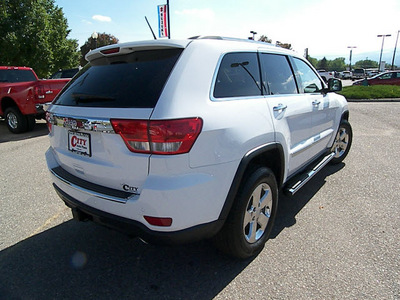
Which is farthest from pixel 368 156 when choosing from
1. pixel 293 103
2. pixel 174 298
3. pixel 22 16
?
pixel 22 16

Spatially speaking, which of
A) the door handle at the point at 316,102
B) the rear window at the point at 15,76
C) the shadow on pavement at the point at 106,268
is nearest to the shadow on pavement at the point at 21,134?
the rear window at the point at 15,76

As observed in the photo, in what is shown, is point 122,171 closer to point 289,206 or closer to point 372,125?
point 289,206

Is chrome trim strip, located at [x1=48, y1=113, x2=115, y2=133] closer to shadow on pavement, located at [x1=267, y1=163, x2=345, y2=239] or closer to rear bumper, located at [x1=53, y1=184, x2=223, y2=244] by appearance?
rear bumper, located at [x1=53, y1=184, x2=223, y2=244]

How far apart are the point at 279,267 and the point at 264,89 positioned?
5.23 feet

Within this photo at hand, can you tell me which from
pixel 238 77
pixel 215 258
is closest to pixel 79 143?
pixel 238 77

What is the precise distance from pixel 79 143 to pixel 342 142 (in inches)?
171

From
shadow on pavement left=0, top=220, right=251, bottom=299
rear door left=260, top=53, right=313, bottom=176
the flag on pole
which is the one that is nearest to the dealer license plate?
Result: shadow on pavement left=0, top=220, right=251, bottom=299

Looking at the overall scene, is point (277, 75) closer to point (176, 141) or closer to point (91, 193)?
point (176, 141)

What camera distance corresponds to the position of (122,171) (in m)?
1.90

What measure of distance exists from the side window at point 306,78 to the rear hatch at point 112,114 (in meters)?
1.96

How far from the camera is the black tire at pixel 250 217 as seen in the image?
2.18 m

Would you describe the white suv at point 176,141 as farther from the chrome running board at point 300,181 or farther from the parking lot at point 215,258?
the parking lot at point 215,258

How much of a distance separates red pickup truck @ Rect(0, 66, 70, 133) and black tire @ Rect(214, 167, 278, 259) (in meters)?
7.06

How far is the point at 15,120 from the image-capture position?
26.1 feet
